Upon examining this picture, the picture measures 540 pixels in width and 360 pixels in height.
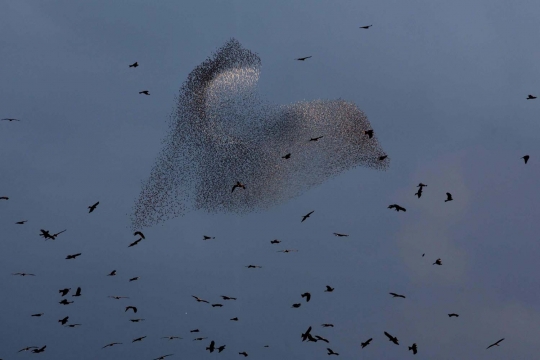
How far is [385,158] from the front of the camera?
52469mm

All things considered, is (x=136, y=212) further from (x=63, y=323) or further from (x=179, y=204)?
(x=63, y=323)

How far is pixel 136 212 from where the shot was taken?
2064 inches

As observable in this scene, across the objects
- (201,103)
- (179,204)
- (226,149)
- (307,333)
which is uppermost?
(201,103)

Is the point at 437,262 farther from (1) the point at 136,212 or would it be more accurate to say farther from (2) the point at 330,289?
(1) the point at 136,212

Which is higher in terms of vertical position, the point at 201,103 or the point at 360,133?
the point at 201,103

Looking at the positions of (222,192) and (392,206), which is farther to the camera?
(222,192)

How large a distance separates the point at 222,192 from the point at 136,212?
7550 millimetres

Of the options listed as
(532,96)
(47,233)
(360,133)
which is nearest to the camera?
(47,233)

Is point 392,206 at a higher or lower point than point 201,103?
lower

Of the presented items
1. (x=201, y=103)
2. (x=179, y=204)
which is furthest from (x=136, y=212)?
(x=201, y=103)

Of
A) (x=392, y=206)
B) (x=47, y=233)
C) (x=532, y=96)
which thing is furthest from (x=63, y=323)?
(x=532, y=96)

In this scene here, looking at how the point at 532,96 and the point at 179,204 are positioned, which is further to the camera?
the point at 179,204

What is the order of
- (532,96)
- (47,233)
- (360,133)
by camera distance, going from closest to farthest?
(47,233), (532,96), (360,133)

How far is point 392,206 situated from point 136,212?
2211 centimetres
